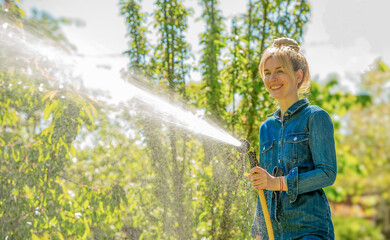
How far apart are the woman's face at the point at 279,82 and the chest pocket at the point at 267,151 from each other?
0.61 feet

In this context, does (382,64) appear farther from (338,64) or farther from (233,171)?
(233,171)

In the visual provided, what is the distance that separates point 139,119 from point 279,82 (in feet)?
5.08

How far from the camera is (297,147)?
136 centimetres

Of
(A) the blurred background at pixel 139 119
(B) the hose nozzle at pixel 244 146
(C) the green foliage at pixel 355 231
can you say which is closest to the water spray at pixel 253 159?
(B) the hose nozzle at pixel 244 146

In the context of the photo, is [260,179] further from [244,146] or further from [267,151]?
[267,151]

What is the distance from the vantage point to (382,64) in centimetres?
454

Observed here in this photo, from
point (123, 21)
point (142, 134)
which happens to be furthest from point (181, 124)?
point (123, 21)

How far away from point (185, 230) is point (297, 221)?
1.47 m

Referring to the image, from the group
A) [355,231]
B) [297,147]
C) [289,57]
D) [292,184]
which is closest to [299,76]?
[289,57]

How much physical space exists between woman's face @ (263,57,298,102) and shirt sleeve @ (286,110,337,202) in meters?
0.17

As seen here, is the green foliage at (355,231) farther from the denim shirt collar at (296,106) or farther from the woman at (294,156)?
the denim shirt collar at (296,106)

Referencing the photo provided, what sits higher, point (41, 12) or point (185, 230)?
point (41, 12)

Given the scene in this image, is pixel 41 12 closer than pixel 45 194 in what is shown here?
No

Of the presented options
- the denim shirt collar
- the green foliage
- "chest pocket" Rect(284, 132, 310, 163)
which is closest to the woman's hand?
"chest pocket" Rect(284, 132, 310, 163)
